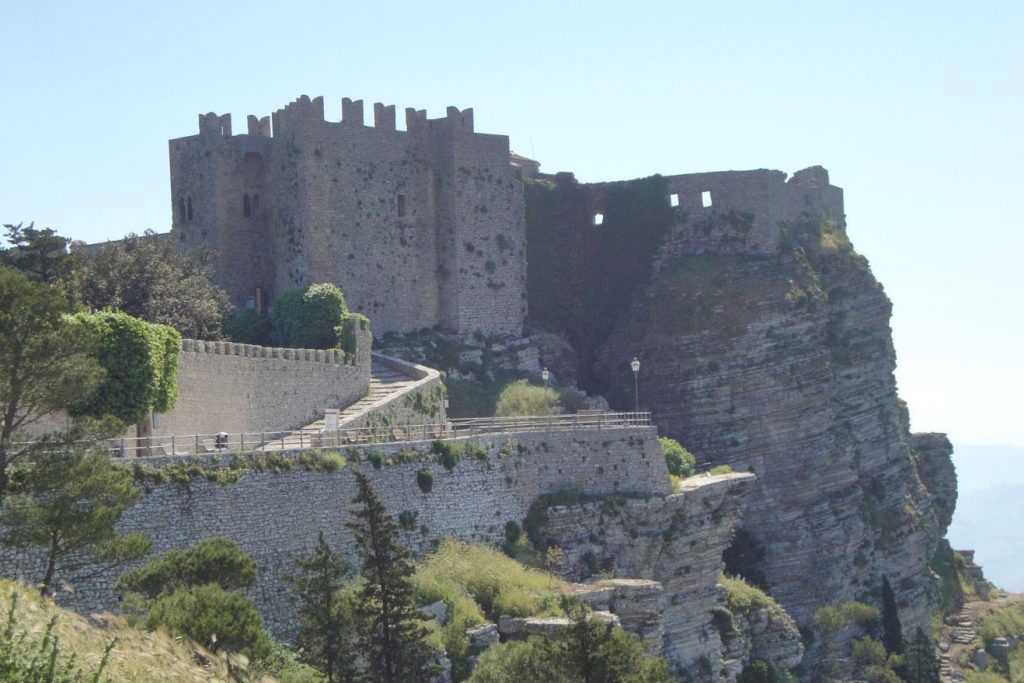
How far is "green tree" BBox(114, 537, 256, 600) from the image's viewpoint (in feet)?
103

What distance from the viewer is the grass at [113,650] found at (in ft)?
70.2

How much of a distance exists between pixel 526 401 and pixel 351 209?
9.29 meters

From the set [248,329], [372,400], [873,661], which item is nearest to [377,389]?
[372,400]

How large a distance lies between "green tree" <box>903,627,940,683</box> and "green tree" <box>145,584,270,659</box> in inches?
1526

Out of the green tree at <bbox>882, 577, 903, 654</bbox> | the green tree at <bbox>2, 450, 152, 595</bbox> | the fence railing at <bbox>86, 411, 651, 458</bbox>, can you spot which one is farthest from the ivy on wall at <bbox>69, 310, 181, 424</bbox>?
the green tree at <bbox>882, 577, 903, 654</bbox>

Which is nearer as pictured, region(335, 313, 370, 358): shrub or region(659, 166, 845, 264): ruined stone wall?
region(335, 313, 370, 358): shrub

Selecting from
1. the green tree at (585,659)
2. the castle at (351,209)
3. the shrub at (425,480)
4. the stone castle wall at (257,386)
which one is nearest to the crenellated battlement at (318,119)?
the castle at (351,209)

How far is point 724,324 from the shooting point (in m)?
67.0

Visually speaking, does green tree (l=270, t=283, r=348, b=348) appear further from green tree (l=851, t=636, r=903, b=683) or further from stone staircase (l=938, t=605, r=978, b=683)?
stone staircase (l=938, t=605, r=978, b=683)

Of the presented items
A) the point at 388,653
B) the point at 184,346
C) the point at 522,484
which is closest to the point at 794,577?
the point at 522,484

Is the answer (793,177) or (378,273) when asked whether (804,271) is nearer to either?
(793,177)

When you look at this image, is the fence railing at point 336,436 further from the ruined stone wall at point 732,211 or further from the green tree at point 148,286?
the ruined stone wall at point 732,211

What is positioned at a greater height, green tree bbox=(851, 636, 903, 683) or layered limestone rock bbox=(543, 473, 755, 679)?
layered limestone rock bbox=(543, 473, 755, 679)

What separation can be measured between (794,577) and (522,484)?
20262mm
